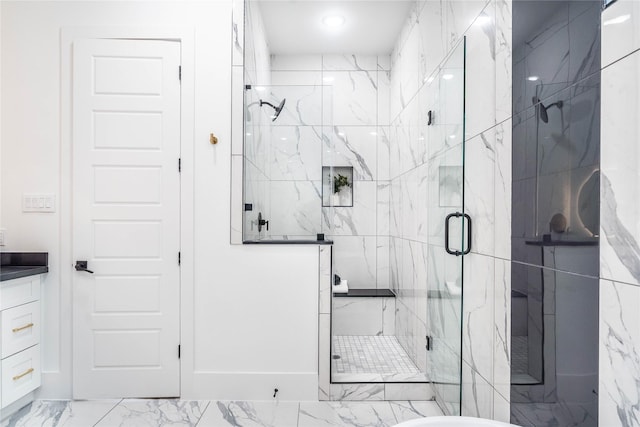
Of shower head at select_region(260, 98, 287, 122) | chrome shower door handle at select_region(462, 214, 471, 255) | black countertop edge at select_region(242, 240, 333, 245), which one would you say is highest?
shower head at select_region(260, 98, 287, 122)

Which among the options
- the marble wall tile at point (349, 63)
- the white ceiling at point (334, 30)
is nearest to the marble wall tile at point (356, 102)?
the marble wall tile at point (349, 63)

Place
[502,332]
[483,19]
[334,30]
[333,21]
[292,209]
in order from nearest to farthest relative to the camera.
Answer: [502,332] < [483,19] < [292,209] < [333,21] < [334,30]

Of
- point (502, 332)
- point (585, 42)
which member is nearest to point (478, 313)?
point (502, 332)

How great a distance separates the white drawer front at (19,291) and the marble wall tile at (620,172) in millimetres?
2797

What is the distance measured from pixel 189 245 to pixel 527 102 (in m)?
2.01

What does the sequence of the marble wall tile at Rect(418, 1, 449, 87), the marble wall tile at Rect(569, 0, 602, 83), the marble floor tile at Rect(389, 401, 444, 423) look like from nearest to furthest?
the marble wall tile at Rect(569, 0, 602, 83) < the marble floor tile at Rect(389, 401, 444, 423) < the marble wall tile at Rect(418, 1, 449, 87)

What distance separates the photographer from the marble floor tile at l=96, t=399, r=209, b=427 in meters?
2.14

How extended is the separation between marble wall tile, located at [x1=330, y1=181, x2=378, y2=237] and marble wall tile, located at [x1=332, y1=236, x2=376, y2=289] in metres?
0.07

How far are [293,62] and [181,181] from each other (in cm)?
219

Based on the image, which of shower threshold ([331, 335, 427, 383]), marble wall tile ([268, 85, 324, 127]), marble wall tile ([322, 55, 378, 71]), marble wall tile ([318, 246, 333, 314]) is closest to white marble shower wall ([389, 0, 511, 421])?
shower threshold ([331, 335, 427, 383])

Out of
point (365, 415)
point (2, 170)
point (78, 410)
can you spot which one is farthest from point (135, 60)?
point (365, 415)

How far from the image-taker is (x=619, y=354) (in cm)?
99

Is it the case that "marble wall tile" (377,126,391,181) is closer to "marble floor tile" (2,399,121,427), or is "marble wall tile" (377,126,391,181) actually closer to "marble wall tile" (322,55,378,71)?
"marble wall tile" (322,55,378,71)

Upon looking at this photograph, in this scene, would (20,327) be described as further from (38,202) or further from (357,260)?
(357,260)
